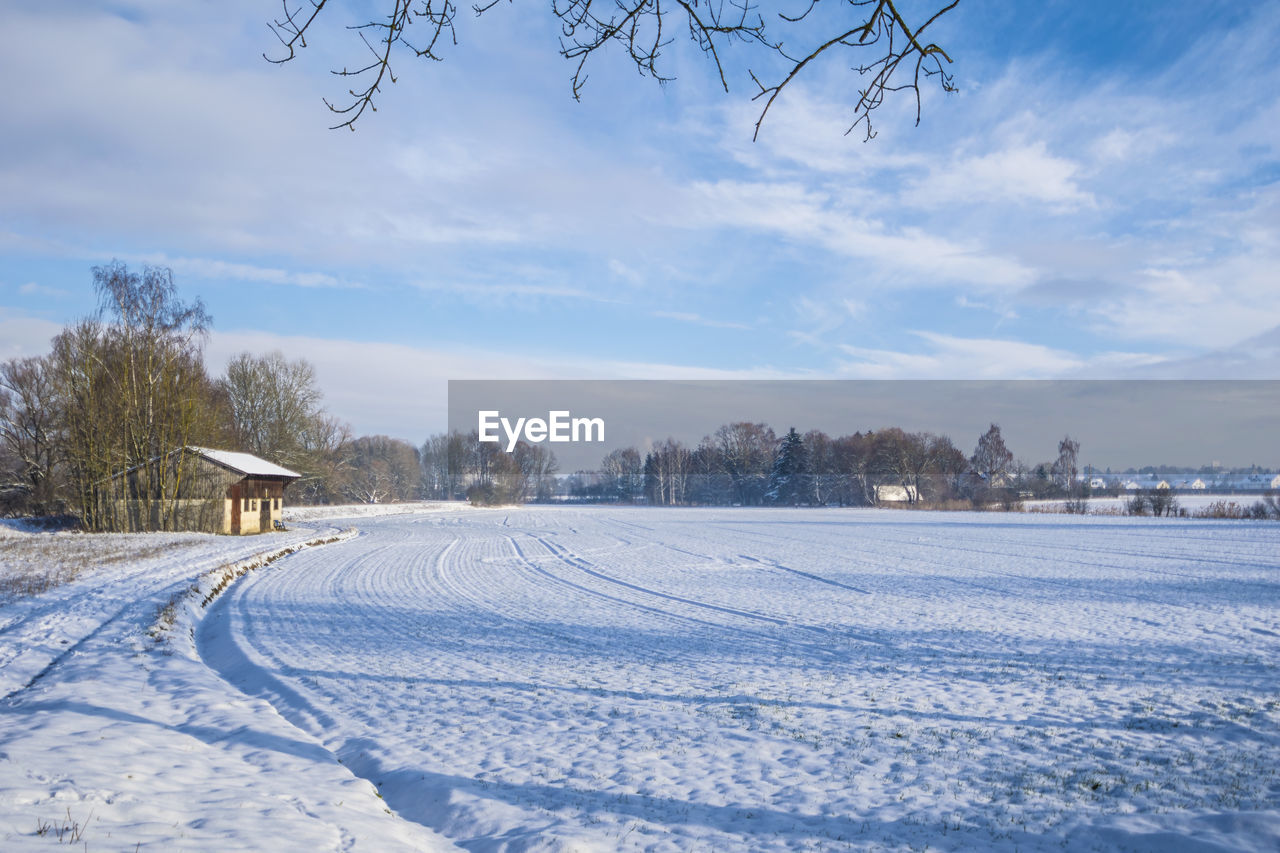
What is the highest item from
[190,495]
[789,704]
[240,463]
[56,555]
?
[240,463]

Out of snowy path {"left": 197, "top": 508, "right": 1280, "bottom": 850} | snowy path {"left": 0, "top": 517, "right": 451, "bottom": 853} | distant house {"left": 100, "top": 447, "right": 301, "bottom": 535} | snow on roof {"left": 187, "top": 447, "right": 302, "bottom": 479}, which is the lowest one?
snowy path {"left": 197, "top": 508, "right": 1280, "bottom": 850}

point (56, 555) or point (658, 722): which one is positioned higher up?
point (56, 555)

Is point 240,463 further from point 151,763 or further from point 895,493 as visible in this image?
point 895,493

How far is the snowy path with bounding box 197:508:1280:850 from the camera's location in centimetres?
553

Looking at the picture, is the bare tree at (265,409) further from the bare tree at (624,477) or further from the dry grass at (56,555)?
the bare tree at (624,477)

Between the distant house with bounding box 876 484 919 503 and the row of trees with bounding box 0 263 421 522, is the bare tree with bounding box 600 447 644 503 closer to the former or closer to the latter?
the distant house with bounding box 876 484 919 503

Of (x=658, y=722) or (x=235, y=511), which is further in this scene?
(x=235, y=511)

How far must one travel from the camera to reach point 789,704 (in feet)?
28.3

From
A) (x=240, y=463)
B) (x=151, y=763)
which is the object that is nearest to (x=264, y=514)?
(x=240, y=463)

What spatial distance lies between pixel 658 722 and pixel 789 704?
1.71 meters

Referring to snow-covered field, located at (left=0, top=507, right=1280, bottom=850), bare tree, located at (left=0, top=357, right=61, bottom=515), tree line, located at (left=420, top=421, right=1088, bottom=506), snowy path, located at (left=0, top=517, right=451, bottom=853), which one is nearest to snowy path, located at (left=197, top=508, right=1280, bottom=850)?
snow-covered field, located at (left=0, top=507, right=1280, bottom=850)

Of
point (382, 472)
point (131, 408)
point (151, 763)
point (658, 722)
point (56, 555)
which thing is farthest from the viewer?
point (382, 472)

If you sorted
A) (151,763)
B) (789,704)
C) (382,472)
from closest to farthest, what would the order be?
(151,763) < (789,704) < (382,472)

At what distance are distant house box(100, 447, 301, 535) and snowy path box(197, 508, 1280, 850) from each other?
17.5 metres
